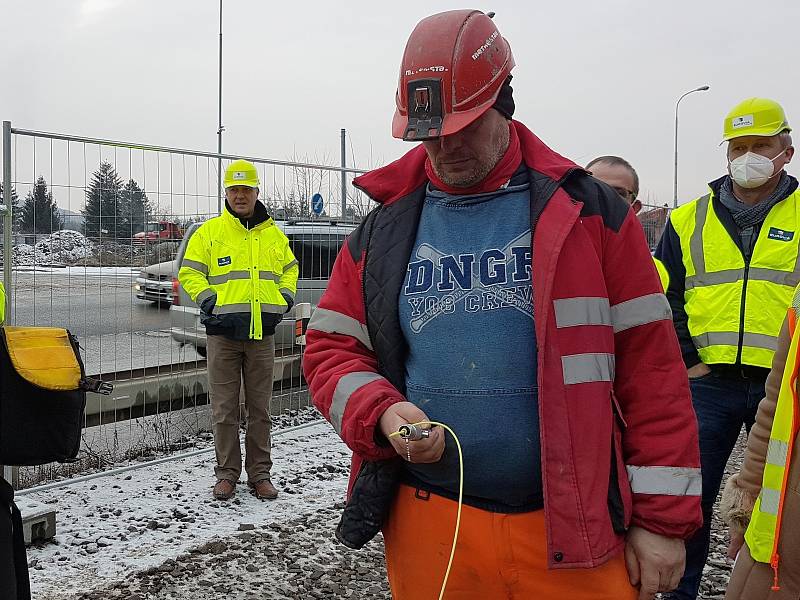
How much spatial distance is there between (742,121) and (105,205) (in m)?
4.36

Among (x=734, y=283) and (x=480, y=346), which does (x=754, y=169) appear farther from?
(x=480, y=346)

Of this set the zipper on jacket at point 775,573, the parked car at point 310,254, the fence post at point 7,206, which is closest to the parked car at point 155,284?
the fence post at point 7,206

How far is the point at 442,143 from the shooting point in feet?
6.71

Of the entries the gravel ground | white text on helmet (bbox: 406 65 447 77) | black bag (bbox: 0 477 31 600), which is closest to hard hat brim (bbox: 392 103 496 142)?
white text on helmet (bbox: 406 65 447 77)

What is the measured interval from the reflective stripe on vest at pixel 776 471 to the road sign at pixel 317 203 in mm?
6436

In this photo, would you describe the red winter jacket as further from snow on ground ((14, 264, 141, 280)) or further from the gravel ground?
snow on ground ((14, 264, 141, 280))

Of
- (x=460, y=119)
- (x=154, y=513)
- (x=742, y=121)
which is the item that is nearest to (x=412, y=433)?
(x=460, y=119)

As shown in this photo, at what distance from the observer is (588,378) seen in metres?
1.94

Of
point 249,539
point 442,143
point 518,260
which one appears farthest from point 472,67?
point 249,539

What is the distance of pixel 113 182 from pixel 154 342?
1.45 meters

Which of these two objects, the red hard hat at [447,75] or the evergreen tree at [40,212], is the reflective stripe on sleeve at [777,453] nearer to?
the red hard hat at [447,75]

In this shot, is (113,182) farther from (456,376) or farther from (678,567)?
(678,567)

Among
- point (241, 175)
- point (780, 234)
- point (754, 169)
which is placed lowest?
point (780, 234)

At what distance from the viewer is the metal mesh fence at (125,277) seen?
550cm
